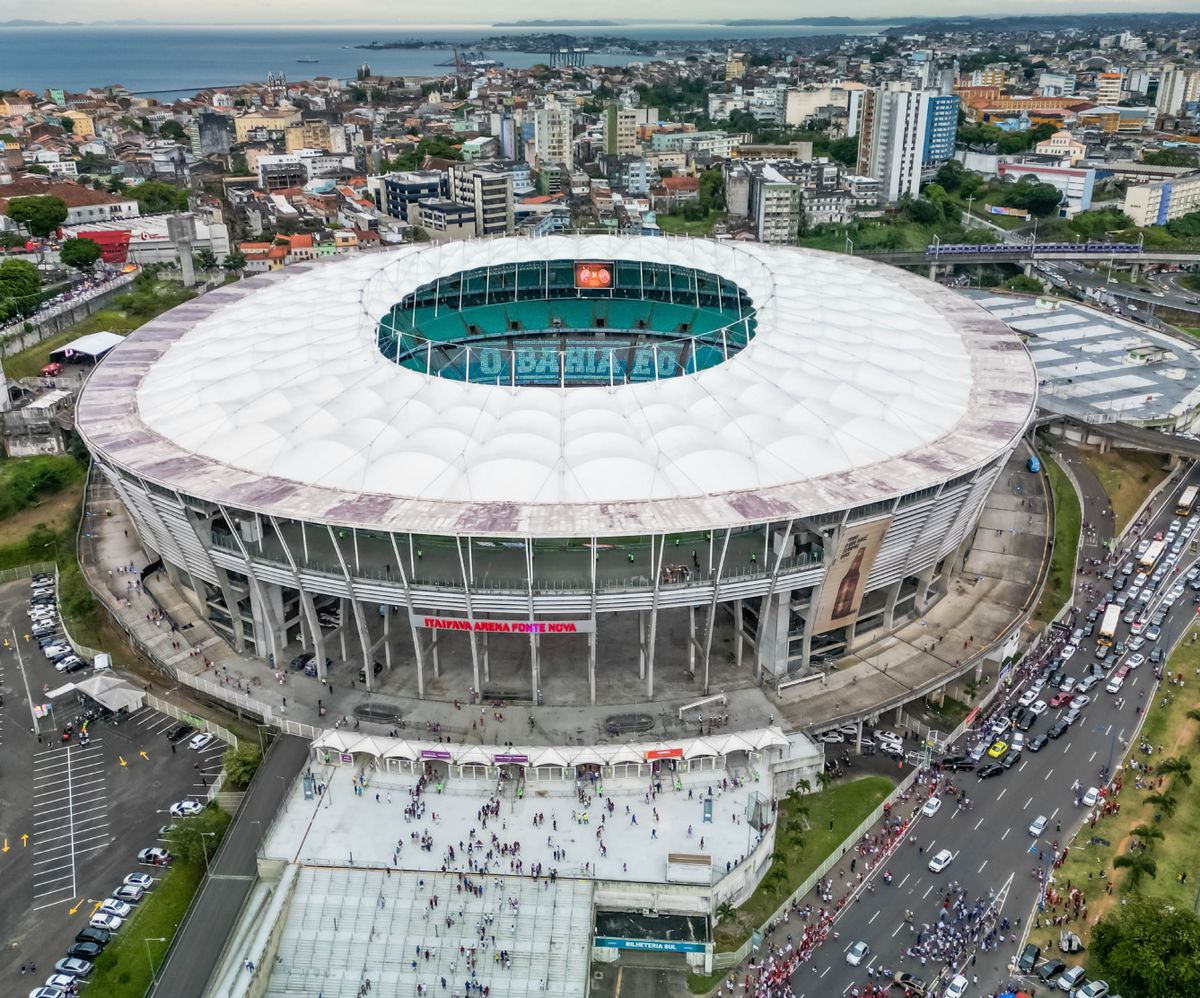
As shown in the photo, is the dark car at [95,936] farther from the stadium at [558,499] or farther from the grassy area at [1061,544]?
the grassy area at [1061,544]

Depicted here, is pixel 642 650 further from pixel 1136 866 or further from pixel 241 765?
pixel 1136 866

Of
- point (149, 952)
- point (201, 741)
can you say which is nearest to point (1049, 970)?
point (149, 952)

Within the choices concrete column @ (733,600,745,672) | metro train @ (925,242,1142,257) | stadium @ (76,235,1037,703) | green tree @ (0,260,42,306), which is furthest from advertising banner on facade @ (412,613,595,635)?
metro train @ (925,242,1142,257)

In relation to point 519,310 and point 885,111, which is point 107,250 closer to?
point 519,310

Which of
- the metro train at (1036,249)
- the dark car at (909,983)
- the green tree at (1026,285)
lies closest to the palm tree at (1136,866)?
the dark car at (909,983)

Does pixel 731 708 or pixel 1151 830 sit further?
pixel 731 708

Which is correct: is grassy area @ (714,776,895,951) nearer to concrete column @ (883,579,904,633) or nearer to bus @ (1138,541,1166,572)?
concrete column @ (883,579,904,633)

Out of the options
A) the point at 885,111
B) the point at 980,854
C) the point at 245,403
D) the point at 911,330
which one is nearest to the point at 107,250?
the point at 245,403
